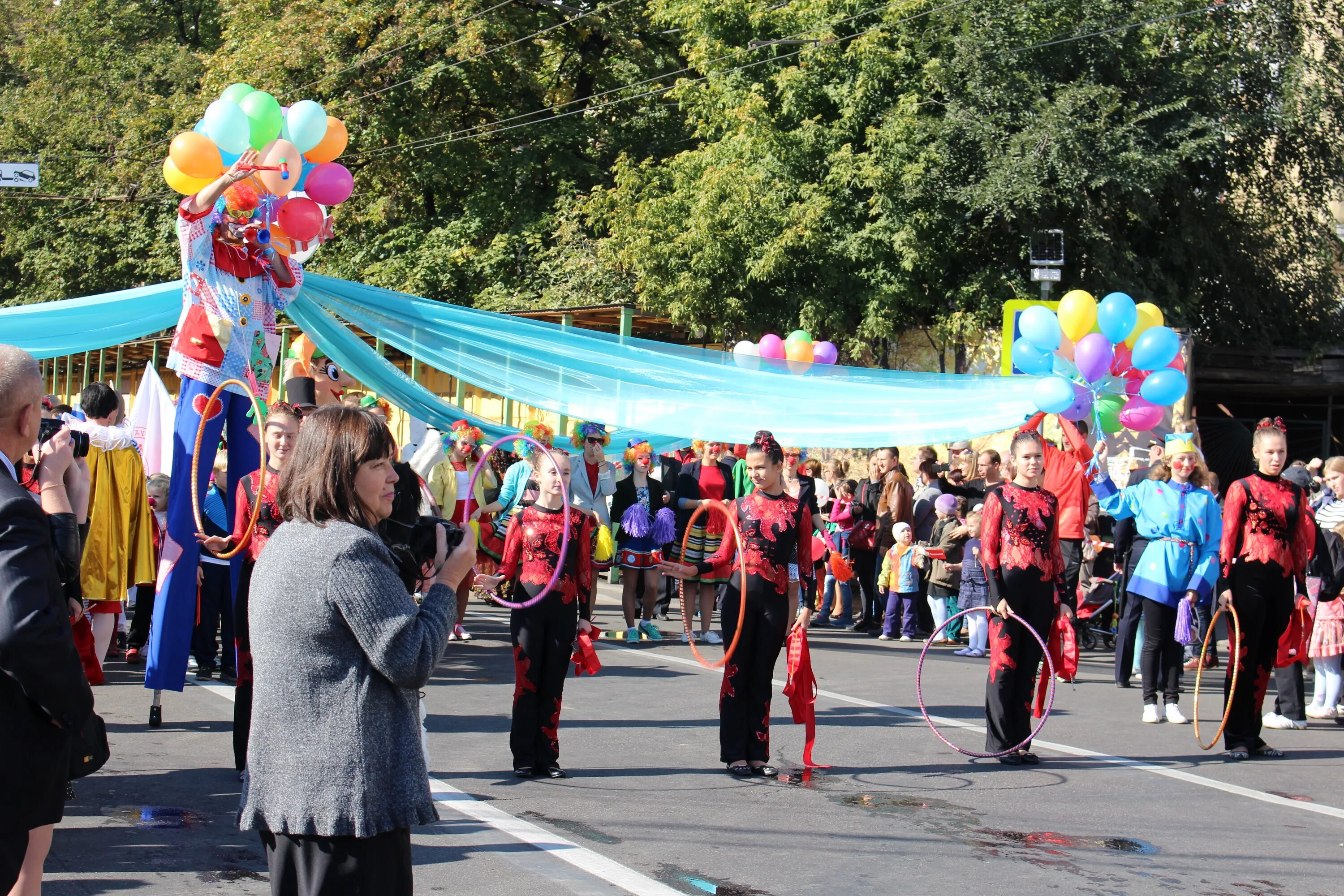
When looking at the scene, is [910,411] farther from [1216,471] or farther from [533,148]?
[533,148]

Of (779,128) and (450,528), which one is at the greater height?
(779,128)

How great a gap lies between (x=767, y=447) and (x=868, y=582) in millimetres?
7141

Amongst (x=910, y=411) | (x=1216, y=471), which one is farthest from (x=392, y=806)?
(x=1216, y=471)

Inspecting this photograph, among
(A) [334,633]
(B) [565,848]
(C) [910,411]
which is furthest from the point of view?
(C) [910,411]

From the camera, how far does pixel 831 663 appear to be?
1177cm

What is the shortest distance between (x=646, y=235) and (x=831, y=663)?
1090 cm

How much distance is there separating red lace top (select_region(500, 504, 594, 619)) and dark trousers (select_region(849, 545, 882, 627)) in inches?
289

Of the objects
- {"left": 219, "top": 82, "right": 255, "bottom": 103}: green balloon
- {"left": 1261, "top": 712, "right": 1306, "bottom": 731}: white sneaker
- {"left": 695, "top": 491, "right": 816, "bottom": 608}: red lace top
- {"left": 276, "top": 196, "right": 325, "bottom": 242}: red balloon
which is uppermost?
{"left": 219, "top": 82, "right": 255, "bottom": 103}: green balloon

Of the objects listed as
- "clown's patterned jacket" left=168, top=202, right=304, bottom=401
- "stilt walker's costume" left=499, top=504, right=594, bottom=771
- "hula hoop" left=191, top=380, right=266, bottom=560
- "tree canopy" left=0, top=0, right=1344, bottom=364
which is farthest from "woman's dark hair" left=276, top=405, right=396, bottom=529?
"tree canopy" left=0, top=0, right=1344, bottom=364

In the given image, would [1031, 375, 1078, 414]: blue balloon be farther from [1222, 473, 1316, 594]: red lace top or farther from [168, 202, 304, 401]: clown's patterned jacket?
[168, 202, 304, 401]: clown's patterned jacket

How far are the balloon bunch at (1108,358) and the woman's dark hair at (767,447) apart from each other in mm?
3607

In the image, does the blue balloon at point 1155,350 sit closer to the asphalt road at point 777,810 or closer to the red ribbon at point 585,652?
the asphalt road at point 777,810

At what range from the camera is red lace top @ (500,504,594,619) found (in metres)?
7.39

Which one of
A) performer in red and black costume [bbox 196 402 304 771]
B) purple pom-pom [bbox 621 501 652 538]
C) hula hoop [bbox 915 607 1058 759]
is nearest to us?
performer in red and black costume [bbox 196 402 304 771]
